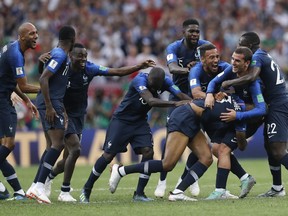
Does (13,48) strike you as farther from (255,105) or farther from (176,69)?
(255,105)

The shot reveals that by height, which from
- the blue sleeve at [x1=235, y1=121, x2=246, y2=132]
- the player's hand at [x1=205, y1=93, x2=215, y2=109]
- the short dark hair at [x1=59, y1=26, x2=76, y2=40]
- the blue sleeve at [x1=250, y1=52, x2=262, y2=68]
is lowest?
the blue sleeve at [x1=235, y1=121, x2=246, y2=132]

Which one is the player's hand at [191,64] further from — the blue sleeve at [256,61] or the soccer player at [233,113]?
the blue sleeve at [256,61]

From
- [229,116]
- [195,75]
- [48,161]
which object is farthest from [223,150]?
[48,161]

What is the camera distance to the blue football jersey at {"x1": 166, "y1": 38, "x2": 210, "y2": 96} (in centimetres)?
1438

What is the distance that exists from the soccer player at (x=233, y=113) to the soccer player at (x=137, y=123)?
73cm

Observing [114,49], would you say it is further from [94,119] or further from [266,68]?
[266,68]

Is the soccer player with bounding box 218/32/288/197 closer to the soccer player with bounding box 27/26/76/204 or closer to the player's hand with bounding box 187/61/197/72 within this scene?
the player's hand with bounding box 187/61/197/72

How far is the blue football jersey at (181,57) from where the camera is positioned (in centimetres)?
1438

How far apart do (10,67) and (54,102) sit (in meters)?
0.89

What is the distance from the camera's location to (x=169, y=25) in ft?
86.2

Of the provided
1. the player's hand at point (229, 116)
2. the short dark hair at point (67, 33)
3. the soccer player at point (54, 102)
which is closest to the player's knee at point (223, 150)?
the player's hand at point (229, 116)

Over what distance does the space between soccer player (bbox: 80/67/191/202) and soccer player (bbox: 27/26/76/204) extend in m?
0.72

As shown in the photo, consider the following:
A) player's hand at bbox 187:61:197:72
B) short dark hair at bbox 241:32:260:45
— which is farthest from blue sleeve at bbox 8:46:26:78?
short dark hair at bbox 241:32:260:45

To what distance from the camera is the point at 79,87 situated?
1366 centimetres
